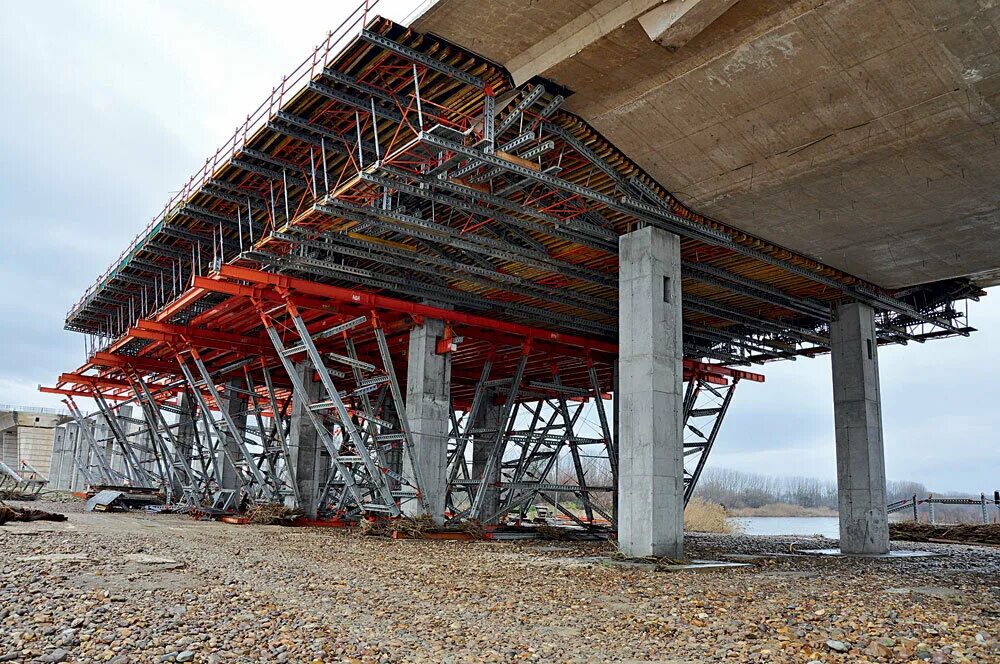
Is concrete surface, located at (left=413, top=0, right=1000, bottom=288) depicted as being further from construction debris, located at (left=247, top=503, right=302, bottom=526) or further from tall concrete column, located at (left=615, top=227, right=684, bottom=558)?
construction debris, located at (left=247, top=503, right=302, bottom=526)

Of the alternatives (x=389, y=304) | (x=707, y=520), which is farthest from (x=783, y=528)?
(x=389, y=304)

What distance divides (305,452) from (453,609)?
70.8ft

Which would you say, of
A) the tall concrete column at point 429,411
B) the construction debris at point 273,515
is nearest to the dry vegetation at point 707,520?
the tall concrete column at point 429,411

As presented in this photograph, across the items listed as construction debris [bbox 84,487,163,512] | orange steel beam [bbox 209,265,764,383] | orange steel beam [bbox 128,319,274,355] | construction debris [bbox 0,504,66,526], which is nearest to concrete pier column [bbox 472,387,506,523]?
orange steel beam [bbox 209,265,764,383]

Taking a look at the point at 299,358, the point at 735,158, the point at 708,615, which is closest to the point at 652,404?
the point at 735,158

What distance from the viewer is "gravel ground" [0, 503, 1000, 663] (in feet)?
24.7

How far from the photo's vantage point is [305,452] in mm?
30109

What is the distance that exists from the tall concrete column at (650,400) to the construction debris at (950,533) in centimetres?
1894

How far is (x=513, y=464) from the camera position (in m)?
30.1

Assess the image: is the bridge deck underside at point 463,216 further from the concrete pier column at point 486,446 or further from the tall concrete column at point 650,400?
the concrete pier column at point 486,446

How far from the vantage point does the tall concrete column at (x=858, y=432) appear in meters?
22.8

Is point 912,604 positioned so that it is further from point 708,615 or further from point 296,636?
point 296,636

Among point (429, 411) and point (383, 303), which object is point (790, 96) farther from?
point (429, 411)

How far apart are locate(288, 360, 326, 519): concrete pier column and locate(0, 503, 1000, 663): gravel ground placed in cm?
1291
